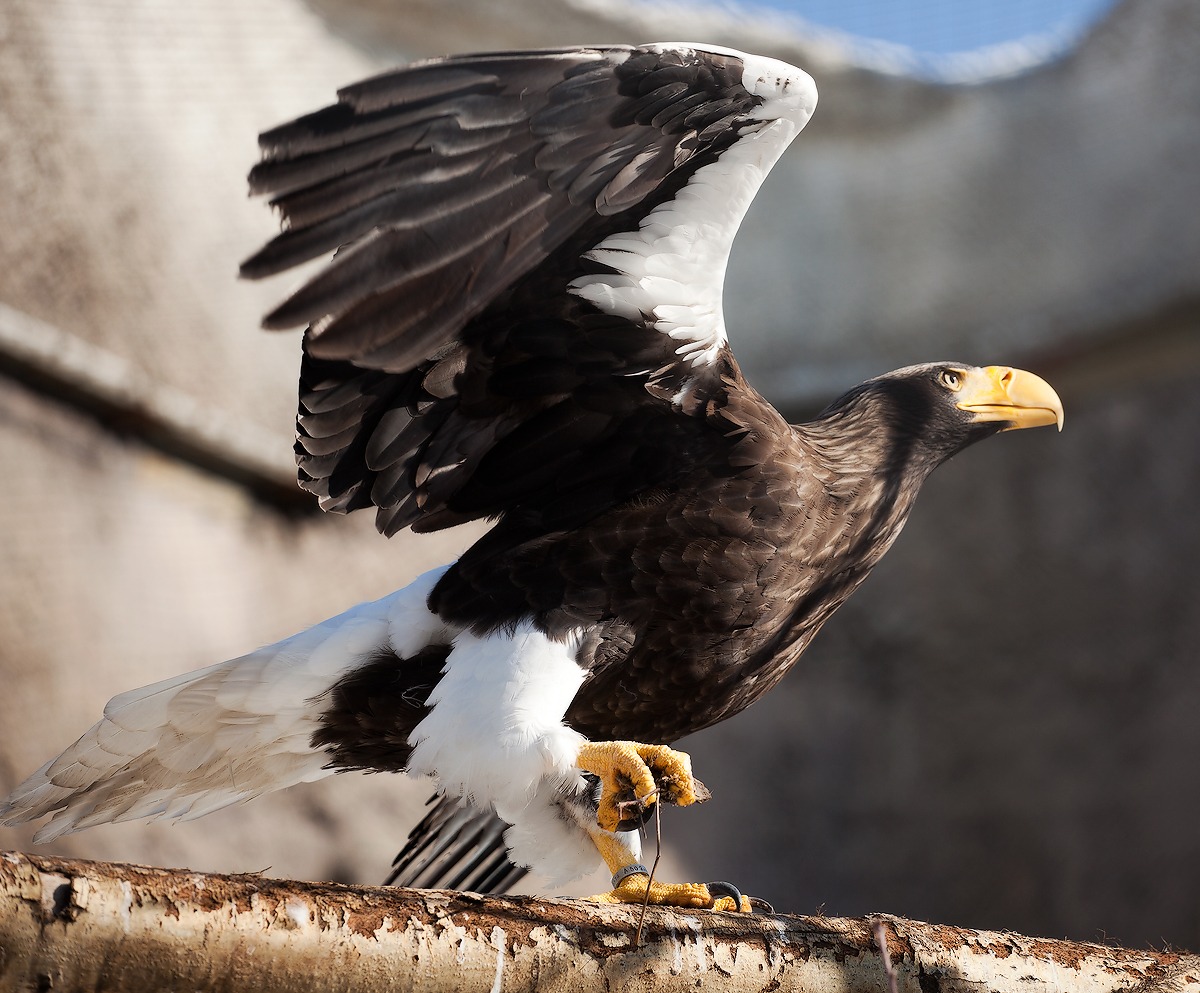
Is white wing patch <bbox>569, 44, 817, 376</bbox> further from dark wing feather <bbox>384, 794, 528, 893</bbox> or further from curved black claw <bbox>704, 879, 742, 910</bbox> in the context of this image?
dark wing feather <bbox>384, 794, 528, 893</bbox>

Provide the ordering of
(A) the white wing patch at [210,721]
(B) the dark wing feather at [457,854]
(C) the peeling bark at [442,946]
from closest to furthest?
(C) the peeling bark at [442,946] → (A) the white wing patch at [210,721] → (B) the dark wing feather at [457,854]

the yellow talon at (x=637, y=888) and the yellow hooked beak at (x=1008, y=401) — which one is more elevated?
the yellow hooked beak at (x=1008, y=401)

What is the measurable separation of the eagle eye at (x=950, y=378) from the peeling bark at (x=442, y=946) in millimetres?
1275

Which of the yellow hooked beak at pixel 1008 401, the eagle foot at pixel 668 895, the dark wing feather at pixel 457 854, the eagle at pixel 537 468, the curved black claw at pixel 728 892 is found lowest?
the eagle foot at pixel 668 895

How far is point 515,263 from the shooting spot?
75.4 inches

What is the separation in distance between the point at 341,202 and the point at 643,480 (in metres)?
0.79

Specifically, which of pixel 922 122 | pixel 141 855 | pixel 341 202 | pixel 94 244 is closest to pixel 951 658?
pixel 922 122

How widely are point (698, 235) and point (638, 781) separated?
94 centimetres

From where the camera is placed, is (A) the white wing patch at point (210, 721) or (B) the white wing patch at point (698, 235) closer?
(B) the white wing patch at point (698, 235)

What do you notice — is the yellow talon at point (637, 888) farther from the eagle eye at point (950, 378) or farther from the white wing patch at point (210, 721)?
the eagle eye at point (950, 378)

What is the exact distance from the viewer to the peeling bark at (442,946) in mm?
1402

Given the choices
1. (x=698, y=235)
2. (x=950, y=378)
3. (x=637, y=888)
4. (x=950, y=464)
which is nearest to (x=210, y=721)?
(x=637, y=888)

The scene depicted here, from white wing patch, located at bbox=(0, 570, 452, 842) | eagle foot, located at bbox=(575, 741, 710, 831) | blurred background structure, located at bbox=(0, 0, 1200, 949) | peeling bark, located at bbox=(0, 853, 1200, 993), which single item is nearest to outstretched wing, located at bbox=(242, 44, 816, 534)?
white wing patch, located at bbox=(0, 570, 452, 842)

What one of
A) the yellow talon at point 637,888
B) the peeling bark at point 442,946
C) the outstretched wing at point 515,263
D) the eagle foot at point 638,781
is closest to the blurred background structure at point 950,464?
the outstretched wing at point 515,263
